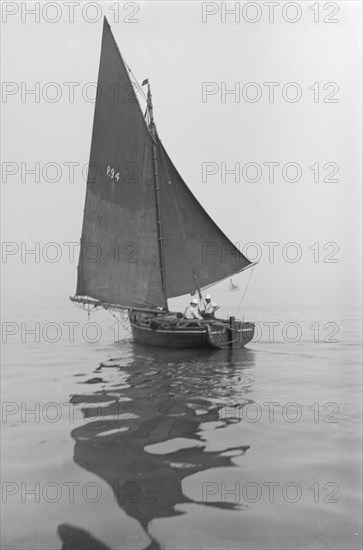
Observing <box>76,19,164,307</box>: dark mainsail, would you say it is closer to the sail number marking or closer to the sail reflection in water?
the sail number marking

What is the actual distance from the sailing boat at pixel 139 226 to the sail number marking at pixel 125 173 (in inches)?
2.0

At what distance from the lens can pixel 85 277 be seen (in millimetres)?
27078

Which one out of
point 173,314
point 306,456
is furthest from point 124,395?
point 173,314

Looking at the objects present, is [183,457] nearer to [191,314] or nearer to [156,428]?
[156,428]

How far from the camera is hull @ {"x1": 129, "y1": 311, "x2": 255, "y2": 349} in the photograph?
22250 millimetres

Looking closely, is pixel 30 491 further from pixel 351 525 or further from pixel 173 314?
pixel 173 314

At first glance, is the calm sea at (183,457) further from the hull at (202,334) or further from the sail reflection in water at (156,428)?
the hull at (202,334)

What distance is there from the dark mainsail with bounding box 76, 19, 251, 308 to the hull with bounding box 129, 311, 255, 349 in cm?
240

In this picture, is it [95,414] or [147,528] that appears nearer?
[147,528]

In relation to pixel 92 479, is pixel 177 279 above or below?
above

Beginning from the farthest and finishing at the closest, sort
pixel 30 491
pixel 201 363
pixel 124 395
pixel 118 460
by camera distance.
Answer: pixel 201 363 → pixel 124 395 → pixel 118 460 → pixel 30 491

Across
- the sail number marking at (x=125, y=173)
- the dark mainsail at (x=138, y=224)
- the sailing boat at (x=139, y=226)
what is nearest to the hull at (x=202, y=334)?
the sailing boat at (x=139, y=226)

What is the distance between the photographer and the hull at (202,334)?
22.2 metres

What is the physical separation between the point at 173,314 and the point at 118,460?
53.3ft
